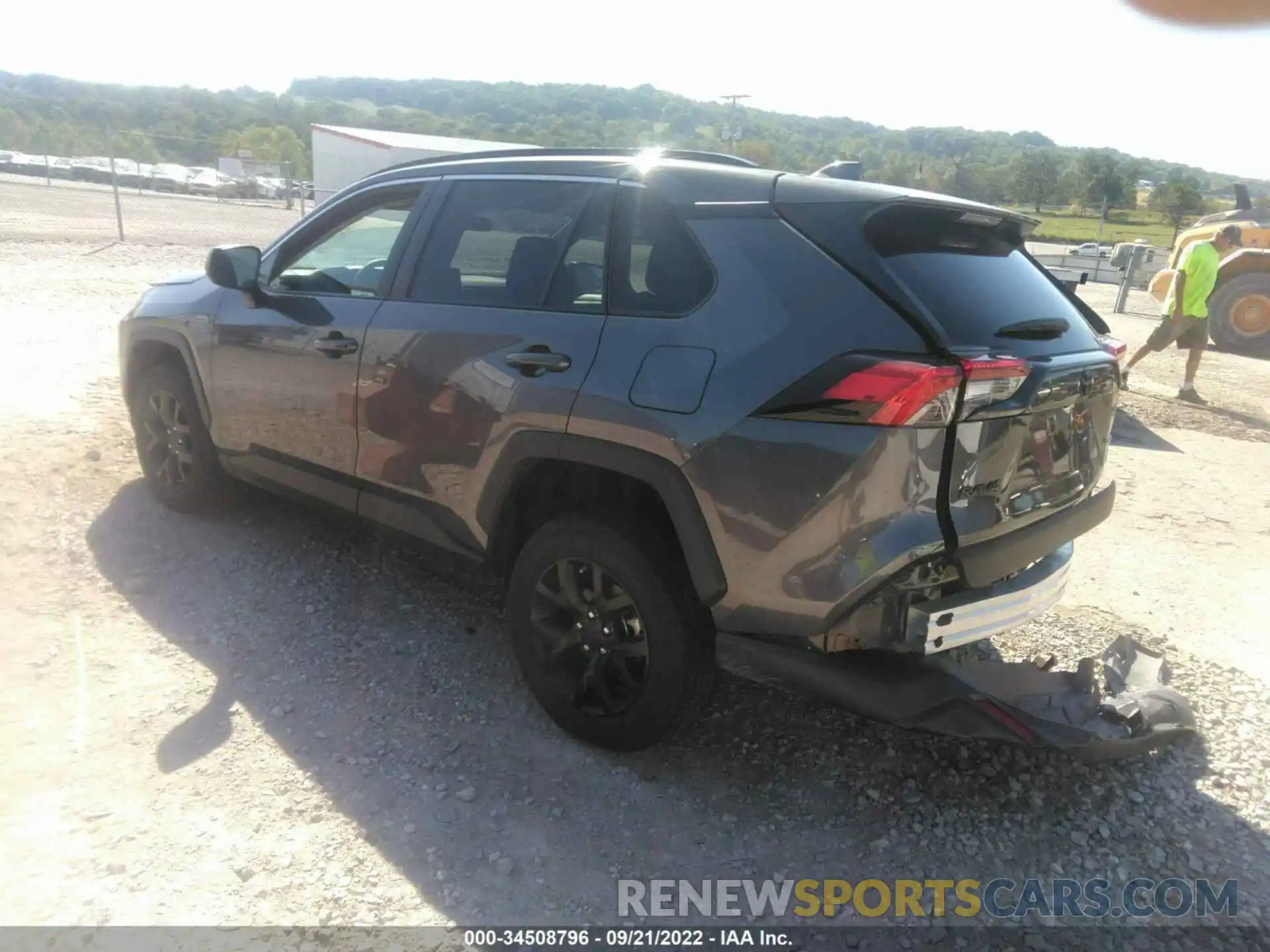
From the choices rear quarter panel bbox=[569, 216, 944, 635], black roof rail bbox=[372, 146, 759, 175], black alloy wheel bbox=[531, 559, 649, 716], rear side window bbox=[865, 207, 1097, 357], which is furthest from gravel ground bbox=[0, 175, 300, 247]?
rear side window bbox=[865, 207, 1097, 357]

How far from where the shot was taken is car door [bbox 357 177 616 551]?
2.99 meters

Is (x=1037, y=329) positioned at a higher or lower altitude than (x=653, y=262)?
lower

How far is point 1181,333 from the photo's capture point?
30.6 feet

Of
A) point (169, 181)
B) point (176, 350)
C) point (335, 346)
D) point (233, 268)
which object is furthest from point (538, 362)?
point (169, 181)

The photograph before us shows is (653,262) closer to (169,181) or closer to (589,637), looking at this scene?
(589,637)

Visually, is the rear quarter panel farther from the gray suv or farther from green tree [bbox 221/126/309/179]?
green tree [bbox 221/126/309/179]

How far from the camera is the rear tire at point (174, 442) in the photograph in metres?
4.54

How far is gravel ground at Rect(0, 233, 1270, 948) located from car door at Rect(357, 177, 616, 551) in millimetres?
→ 408

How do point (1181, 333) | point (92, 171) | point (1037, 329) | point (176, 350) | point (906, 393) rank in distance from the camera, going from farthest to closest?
point (92, 171) < point (1181, 333) < point (176, 350) < point (1037, 329) < point (906, 393)

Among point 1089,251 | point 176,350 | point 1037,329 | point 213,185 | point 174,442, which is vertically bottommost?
point 213,185

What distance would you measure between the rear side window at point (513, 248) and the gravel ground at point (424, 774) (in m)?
1.08

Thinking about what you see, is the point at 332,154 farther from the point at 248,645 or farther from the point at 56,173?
the point at 248,645

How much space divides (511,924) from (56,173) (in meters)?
52.5

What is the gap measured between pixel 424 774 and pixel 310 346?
1838 mm
